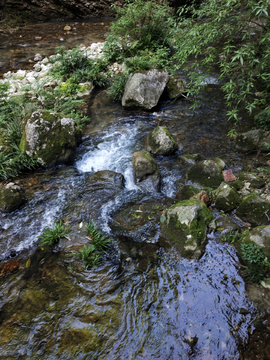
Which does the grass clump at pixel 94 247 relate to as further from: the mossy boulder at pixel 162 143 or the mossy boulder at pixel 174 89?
the mossy boulder at pixel 174 89

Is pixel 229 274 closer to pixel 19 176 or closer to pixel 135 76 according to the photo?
pixel 19 176

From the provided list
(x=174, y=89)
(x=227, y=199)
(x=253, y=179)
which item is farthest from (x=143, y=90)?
(x=227, y=199)

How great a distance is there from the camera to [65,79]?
9.31 meters

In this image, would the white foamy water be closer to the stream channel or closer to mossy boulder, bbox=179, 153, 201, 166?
the stream channel

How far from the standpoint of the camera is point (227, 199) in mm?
4297

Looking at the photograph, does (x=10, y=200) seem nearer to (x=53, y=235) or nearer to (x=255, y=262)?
(x=53, y=235)

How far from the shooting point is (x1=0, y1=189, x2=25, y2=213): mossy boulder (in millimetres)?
4758

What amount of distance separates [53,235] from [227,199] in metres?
3.40

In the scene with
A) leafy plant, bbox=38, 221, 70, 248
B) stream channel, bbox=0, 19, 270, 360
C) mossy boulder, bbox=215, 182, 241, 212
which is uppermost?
mossy boulder, bbox=215, 182, 241, 212

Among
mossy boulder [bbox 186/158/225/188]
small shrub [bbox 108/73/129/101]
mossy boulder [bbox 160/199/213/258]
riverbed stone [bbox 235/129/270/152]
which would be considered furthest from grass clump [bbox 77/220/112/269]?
small shrub [bbox 108/73/129/101]

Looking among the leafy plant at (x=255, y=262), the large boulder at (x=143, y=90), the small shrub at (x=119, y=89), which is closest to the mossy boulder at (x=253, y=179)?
the leafy plant at (x=255, y=262)

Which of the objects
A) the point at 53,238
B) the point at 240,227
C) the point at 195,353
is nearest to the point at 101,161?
the point at 53,238

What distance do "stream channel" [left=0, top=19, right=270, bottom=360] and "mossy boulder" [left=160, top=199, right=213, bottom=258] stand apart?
16cm

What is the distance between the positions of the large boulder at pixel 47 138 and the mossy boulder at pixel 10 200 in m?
1.19
